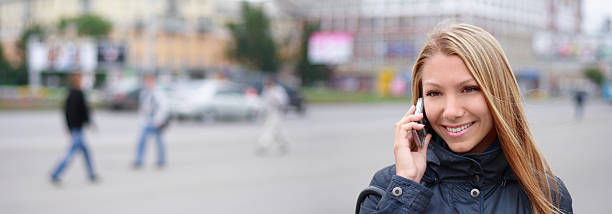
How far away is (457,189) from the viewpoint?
1.49 meters

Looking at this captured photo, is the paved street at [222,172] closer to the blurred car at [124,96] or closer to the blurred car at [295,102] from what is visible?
the blurred car at [124,96]

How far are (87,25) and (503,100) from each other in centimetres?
6083

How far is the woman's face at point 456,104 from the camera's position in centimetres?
148

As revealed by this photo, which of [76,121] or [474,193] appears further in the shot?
[76,121]

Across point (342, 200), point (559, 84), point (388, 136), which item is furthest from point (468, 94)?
point (559, 84)

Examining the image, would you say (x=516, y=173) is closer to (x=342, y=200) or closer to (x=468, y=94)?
(x=468, y=94)

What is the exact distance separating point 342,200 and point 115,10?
6516 centimetres

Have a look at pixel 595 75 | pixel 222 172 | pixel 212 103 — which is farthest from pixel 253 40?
pixel 222 172

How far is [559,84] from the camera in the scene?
77.1 m

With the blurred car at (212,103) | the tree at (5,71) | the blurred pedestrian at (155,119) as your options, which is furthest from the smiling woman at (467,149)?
the tree at (5,71)

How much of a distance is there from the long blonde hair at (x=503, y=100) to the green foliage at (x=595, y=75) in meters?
77.6

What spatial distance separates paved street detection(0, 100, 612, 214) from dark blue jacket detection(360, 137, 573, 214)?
0.83 feet

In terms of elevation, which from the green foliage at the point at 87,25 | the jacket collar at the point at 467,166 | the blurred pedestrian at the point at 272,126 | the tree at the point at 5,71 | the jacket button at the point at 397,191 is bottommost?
the tree at the point at 5,71

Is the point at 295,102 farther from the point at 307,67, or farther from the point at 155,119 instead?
the point at 307,67
